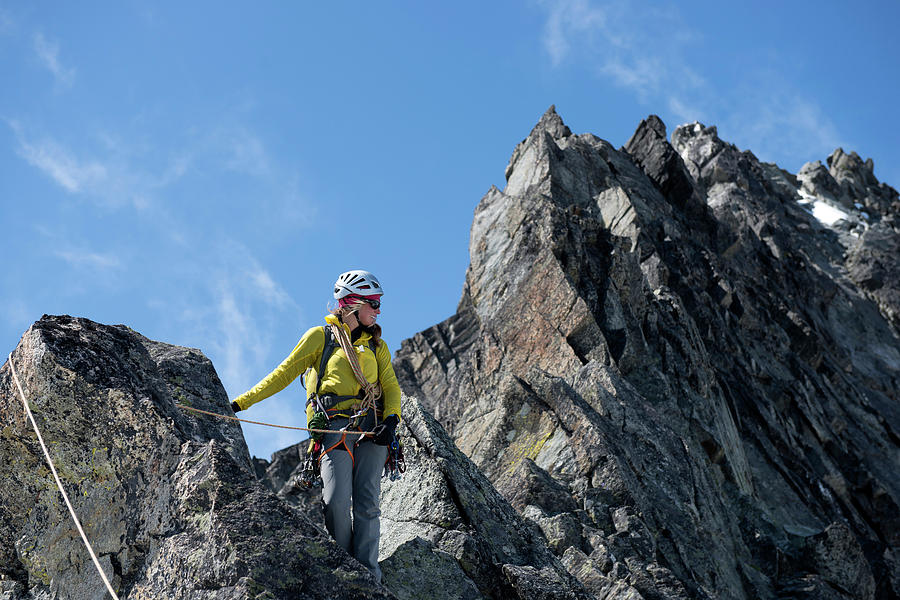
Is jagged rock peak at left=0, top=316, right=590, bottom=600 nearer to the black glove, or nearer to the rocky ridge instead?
the black glove

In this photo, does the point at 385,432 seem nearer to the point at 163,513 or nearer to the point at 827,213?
the point at 163,513

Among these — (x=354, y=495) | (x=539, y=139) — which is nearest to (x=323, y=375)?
(x=354, y=495)

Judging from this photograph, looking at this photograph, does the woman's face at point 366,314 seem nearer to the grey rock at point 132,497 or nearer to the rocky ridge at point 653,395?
the grey rock at point 132,497

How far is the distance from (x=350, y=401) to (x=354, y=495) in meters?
1.02

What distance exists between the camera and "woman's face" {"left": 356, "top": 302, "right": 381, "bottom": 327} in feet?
32.1

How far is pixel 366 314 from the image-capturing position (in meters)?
9.81

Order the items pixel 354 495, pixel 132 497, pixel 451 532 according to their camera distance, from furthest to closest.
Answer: pixel 451 532 → pixel 354 495 → pixel 132 497

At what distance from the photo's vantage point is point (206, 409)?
31.9 feet

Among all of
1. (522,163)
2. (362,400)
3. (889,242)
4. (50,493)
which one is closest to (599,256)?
(522,163)

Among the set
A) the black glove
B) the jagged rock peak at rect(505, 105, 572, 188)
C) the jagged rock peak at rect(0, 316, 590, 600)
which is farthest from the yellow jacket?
the jagged rock peak at rect(505, 105, 572, 188)

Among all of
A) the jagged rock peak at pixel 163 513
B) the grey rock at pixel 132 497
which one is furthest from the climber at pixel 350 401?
the grey rock at pixel 132 497

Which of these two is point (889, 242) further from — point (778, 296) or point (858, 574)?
point (858, 574)

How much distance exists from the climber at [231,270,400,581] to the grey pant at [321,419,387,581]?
0.01 meters

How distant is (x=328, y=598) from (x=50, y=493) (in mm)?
3366
